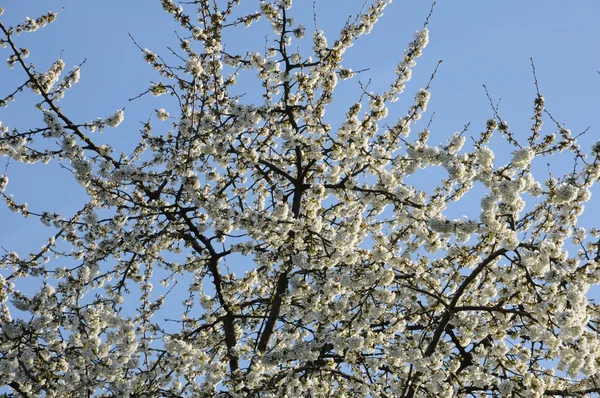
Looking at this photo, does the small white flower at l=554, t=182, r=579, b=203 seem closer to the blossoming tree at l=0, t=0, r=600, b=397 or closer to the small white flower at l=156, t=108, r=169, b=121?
the blossoming tree at l=0, t=0, r=600, b=397

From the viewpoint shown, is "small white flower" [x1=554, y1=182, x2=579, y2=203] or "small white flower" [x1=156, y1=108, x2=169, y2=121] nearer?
"small white flower" [x1=554, y1=182, x2=579, y2=203]

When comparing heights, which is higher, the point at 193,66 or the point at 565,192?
the point at 193,66

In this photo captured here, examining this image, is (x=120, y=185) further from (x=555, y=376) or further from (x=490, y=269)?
(x=555, y=376)

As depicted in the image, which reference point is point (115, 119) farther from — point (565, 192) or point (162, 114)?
point (565, 192)

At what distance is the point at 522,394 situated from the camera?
799 cm

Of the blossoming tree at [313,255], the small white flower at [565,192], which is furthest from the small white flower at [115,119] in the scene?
the small white flower at [565,192]

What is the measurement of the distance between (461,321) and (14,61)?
302 inches

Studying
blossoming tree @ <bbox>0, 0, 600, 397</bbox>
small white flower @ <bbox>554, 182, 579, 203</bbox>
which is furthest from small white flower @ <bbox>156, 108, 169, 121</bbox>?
small white flower @ <bbox>554, 182, 579, 203</bbox>

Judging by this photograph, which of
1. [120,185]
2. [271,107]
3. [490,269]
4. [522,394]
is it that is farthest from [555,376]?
[120,185]

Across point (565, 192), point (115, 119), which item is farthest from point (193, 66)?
point (565, 192)

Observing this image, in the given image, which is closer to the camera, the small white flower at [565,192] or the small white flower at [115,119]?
the small white flower at [565,192]

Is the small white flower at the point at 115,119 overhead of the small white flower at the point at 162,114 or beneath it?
beneath

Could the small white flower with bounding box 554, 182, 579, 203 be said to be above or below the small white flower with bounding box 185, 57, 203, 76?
below

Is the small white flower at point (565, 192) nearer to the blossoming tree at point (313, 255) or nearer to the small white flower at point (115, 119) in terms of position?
the blossoming tree at point (313, 255)
